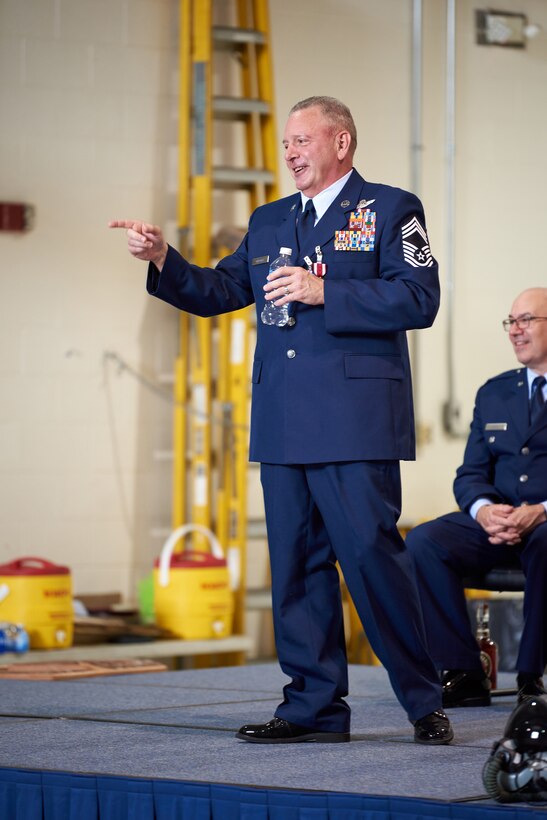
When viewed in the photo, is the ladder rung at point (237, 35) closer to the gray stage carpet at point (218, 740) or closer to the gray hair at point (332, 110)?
the gray stage carpet at point (218, 740)

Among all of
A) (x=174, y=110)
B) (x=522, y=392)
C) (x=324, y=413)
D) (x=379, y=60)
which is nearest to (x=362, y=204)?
(x=324, y=413)

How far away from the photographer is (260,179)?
5746 mm

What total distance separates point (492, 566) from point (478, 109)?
3599 mm

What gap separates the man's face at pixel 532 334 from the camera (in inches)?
141

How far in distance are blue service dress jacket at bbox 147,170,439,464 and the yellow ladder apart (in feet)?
9.31

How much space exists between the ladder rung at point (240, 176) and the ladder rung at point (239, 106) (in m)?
0.26

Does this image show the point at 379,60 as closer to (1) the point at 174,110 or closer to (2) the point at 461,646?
(1) the point at 174,110

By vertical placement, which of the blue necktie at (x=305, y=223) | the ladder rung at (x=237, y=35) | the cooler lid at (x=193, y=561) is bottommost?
the cooler lid at (x=193, y=561)

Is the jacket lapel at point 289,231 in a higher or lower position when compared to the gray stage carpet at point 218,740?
higher

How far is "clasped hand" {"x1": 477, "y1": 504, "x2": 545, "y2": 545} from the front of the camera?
131 inches

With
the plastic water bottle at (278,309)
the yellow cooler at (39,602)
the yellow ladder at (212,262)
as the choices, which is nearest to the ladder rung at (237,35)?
the yellow ladder at (212,262)

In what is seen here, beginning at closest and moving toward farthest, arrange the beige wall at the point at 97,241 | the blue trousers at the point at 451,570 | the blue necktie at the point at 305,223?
the blue necktie at the point at 305,223
the blue trousers at the point at 451,570
the beige wall at the point at 97,241

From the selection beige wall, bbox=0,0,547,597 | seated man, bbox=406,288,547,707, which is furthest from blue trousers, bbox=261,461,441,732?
beige wall, bbox=0,0,547,597

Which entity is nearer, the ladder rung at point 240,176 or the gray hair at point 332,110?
the gray hair at point 332,110
